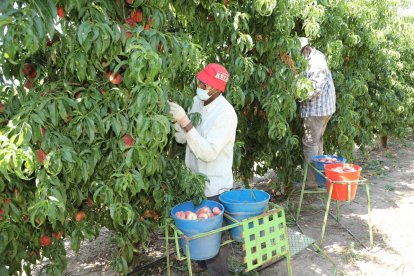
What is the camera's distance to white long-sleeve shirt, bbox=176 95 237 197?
102 inches

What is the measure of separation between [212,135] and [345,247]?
2.01 metres

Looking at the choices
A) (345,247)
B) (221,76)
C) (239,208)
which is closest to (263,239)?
A: (239,208)

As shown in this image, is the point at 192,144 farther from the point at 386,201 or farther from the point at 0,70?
the point at 386,201

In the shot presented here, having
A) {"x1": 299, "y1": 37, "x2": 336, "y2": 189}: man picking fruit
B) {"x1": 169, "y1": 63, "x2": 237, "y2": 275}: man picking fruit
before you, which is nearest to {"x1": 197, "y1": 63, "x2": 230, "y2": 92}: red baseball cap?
{"x1": 169, "y1": 63, "x2": 237, "y2": 275}: man picking fruit

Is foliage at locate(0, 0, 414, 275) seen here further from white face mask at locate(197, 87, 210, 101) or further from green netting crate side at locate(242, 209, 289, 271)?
green netting crate side at locate(242, 209, 289, 271)

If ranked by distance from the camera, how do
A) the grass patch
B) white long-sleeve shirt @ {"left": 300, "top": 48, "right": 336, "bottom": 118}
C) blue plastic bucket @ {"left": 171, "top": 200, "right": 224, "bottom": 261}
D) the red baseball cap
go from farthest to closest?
the grass patch < white long-sleeve shirt @ {"left": 300, "top": 48, "right": 336, "bottom": 118} < the red baseball cap < blue plastic bucket @ {"left": 171, "top": 200, "right": 224, "bottom": 261}

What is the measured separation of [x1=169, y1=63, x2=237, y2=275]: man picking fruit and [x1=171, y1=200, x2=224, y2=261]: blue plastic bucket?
0.82ft

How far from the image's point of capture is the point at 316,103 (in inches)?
173

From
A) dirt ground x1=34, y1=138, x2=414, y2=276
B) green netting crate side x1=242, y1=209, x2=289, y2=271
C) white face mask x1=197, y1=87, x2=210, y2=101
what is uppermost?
white face mask x1=197, y1=87, x2=210, y2=101

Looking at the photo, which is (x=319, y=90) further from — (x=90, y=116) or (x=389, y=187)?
(x=90, y=116)

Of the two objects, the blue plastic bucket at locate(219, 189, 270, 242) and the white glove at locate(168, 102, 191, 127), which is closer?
the white glove at locate(168, 102, 191, 127)

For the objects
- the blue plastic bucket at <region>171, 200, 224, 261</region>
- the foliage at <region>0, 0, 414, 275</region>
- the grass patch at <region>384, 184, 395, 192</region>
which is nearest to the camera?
the foliage at <region>0, 0, 414, 275</region>

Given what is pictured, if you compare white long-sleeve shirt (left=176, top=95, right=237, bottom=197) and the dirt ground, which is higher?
white long-sleeve shirt (left=176, top=95, right=237, bottom=197)

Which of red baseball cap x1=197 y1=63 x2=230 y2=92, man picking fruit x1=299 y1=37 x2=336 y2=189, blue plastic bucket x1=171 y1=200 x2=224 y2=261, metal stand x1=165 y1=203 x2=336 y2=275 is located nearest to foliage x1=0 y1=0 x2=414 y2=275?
blue plastic bucket x1=171 y1=200 x2=224 y2=261
